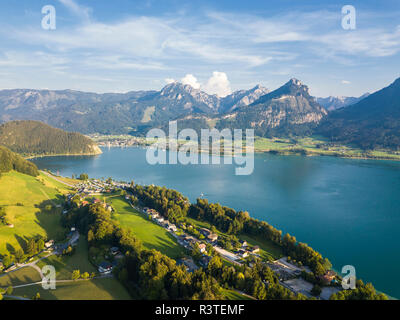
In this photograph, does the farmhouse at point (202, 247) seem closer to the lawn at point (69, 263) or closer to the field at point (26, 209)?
the lawn at point (69, 263)

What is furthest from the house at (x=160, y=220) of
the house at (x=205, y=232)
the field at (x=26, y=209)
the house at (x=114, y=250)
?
the field at (x=26, y=209)

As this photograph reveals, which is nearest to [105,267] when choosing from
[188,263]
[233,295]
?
[188,263]

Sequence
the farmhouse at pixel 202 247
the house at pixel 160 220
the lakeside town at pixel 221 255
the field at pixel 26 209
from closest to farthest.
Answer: the lakeside town at pixel 221 255, the farmhouse at pixel 202 247, the field at pixel 26 209, the house at pixel 160 220

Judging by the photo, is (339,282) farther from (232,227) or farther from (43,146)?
(43,146)

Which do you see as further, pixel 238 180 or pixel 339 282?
pixel 238 180

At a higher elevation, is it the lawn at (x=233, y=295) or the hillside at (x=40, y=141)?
the hillside at (x=40, y=141)

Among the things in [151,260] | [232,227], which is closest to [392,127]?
[232,227]
